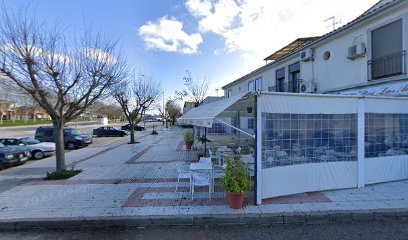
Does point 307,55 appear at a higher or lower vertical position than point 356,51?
higher

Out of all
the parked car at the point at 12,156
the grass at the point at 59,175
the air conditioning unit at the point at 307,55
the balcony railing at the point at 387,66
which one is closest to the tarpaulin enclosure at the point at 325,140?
the balcony railing at the point at 387,66

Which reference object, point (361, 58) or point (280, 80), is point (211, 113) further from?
point (280, 80)

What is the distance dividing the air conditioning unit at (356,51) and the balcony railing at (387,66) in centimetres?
55

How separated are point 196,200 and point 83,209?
268 cm

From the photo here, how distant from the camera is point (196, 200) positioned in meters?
Result: 5.83

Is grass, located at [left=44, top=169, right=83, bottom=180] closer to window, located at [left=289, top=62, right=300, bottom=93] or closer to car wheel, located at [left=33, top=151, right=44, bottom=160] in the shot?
car wheel, located at [left=33, top=151, right=44, bottom=160]

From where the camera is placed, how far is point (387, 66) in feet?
30.3

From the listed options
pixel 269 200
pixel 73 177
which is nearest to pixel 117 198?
pixel 73 177

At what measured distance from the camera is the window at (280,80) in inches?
650

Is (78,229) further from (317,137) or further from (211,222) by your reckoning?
(317,137)

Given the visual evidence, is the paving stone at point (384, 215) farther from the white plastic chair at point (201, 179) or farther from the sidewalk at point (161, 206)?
the white plastic chair at point (201, 179)

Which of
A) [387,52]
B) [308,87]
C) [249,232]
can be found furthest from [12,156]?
[387,52]

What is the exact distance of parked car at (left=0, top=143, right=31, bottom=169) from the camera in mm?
10617

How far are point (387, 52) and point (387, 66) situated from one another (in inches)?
22.8
